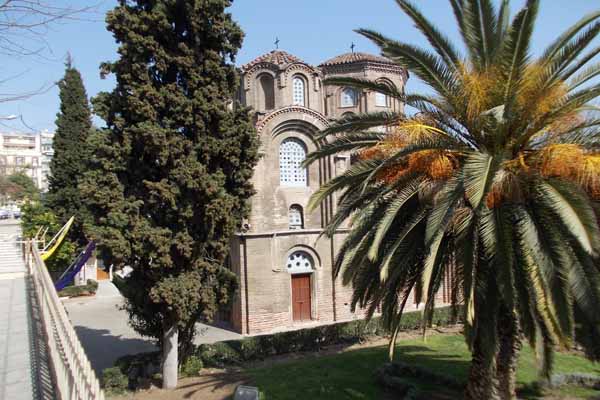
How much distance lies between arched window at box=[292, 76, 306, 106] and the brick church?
48mm

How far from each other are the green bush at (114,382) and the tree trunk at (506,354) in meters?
9.29

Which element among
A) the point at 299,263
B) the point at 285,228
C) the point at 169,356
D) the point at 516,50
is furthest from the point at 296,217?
the point at 516,50

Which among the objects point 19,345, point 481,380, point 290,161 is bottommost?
point 481,380

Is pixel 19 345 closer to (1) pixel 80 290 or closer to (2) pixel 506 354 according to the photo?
(2) pixel 506 354

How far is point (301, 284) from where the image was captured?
20.0 metres

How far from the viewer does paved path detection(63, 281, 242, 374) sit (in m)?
16.5

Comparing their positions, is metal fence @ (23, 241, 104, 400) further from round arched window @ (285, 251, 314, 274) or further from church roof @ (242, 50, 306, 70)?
church roof @ (242, 50, 306, 70)

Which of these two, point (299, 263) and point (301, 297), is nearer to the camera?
point (299, 263)

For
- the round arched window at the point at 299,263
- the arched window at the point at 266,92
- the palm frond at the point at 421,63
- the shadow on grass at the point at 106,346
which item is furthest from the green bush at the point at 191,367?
the arched window at the point at 266,92

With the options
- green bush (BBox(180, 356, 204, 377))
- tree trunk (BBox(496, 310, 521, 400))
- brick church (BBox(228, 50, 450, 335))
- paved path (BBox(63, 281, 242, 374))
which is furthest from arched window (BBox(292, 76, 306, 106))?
tree trunk (BBox(496, 310, 521, 400))

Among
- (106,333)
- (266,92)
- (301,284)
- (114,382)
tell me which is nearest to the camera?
(114,382)

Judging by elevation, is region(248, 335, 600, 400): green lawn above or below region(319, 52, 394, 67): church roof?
below

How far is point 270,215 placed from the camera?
1983 cm

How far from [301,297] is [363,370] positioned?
7.52 metres
